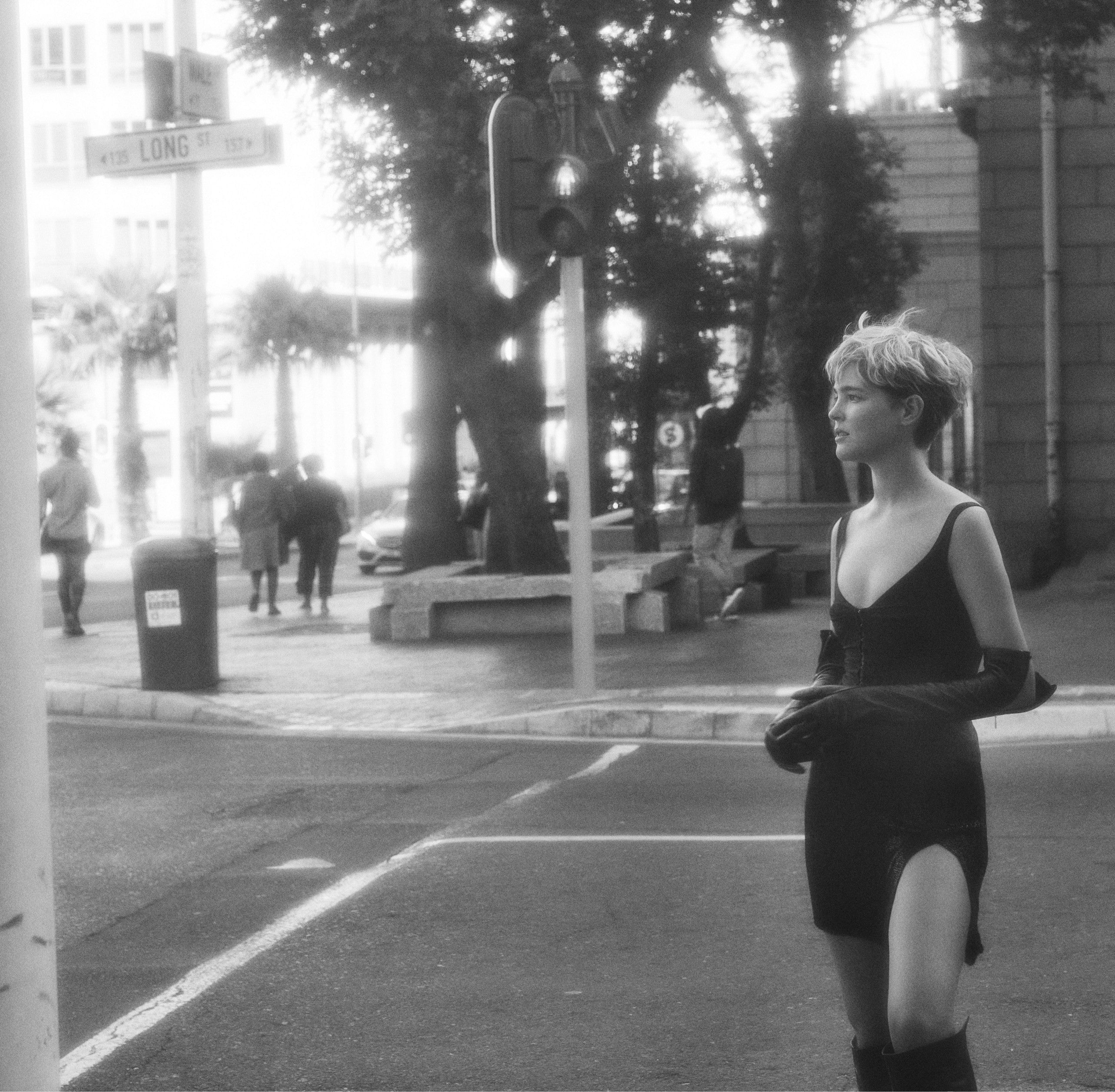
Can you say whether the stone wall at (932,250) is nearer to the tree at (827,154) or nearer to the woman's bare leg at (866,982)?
the tree at (827,154)

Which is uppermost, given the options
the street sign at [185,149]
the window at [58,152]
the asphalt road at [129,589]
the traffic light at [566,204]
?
the window at [58,152]

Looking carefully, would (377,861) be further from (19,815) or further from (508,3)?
(508,3)

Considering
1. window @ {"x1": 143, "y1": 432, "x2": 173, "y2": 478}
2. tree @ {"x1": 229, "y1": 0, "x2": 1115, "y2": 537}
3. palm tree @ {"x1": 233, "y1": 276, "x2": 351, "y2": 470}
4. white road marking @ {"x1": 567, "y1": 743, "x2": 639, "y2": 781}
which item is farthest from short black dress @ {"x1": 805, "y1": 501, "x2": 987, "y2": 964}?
window @ {"x1": 143, "y1": 432, "x2": 173, "y2": 478}

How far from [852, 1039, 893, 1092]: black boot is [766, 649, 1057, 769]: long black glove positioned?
561 mm

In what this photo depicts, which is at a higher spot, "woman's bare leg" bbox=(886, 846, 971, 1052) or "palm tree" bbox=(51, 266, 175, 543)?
"palm tree" bbox=(51, 266, 175, 543)

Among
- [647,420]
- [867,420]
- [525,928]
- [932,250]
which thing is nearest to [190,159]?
[525,928]

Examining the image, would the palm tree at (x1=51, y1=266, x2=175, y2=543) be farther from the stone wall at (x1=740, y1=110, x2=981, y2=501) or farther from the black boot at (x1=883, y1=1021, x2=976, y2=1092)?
the black boot at (x1=883, y1=1021, x2=976, y2=1092)

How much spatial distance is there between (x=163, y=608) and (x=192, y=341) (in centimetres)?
187

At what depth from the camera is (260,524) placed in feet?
71.8

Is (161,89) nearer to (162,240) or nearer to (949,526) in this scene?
(949,526)

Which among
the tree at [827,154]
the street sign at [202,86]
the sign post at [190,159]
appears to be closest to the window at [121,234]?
the tree at [827,154]

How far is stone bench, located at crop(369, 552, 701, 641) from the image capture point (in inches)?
674

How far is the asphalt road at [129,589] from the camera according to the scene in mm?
24469

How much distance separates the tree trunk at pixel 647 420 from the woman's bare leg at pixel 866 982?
2038 centimetres
